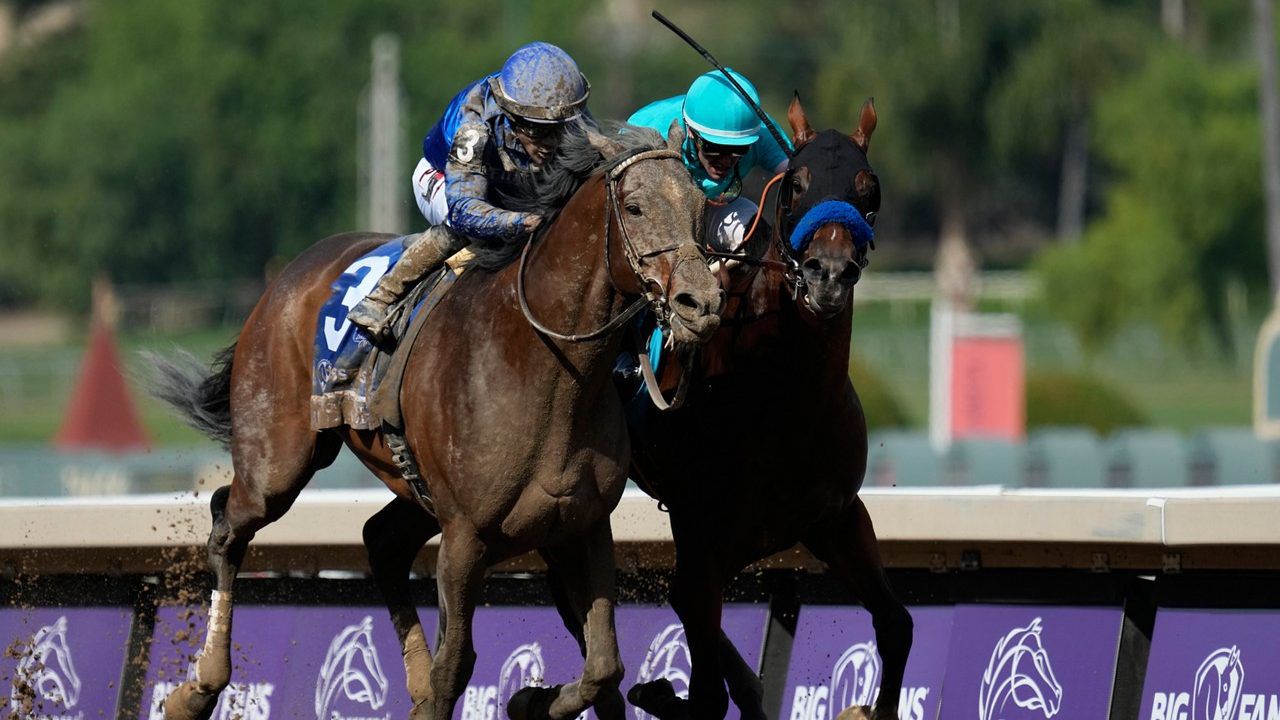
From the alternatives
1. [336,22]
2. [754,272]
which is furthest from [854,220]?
[336,22]

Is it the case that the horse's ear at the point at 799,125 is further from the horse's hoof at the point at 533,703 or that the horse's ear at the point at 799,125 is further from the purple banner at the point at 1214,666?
the purple banner at the point at 1214,666

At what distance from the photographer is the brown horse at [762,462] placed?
5.89 meters

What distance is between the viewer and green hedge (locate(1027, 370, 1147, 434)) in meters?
22.1

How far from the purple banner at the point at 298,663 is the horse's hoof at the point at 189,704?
2.49 ft

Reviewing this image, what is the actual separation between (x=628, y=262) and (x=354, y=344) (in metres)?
1.34

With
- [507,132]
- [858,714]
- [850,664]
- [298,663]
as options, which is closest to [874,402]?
[298,663]

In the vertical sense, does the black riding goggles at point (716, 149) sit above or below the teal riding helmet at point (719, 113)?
below

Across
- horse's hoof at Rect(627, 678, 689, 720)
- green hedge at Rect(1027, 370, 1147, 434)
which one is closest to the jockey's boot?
horse's hoof at Rect(627, 678, 689, 720)

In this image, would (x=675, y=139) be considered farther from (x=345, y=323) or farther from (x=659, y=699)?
(x=659, y=699)

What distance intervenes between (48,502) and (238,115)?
3743 centimetres

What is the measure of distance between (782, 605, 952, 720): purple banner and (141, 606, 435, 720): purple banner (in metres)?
1.43

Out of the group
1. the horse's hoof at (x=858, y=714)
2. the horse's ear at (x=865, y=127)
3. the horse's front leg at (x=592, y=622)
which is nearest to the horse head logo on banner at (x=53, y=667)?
the horse's front leg at (x=592, y=622)

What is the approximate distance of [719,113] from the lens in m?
6.01

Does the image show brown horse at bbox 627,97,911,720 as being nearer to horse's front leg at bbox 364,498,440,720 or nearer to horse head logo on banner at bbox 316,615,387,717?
horse's front leg at bbox 364,498,440,720
